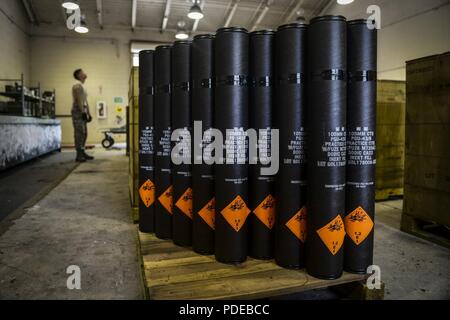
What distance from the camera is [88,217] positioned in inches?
120

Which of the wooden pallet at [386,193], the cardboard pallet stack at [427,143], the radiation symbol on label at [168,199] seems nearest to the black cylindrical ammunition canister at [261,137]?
the radiation symbol on label at [168,199]

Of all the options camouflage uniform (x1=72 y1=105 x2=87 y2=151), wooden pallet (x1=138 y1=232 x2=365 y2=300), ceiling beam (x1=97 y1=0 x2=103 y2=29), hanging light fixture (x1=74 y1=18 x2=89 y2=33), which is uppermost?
ceiling beam (x1=97 y1=0 x2=103 y2=29)

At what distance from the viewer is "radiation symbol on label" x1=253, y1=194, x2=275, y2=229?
1.63 meters

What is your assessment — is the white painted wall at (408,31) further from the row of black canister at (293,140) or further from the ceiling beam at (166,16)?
the row of black canister at (293,140)

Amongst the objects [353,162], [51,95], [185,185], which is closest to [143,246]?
[185,185]

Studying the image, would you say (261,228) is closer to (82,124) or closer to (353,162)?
(353,162)

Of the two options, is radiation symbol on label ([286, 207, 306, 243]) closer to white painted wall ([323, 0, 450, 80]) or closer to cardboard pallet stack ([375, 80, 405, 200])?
cardboard pallet stack ([375, 80, 405, 200])

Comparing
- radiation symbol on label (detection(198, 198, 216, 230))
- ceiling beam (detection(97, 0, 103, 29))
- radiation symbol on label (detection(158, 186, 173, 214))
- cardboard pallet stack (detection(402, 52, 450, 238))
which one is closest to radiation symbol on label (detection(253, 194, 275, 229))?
radiation symbol on label (detection(198, 198, 216, 230))

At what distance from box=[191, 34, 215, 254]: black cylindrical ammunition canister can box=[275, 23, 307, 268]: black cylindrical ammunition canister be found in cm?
34

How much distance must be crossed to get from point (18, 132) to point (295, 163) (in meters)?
5.87

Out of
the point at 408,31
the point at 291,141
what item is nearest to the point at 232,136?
the point at 291,141

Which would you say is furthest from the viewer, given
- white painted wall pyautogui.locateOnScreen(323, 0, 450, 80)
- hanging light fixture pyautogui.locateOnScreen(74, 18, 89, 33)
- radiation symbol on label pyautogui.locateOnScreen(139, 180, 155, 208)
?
hanging light fixture pyautogui.locateOnScreen(74, 18, 89, 33)

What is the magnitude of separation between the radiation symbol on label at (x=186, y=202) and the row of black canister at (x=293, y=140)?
0.08 metres

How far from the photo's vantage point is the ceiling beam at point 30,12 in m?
10.2
